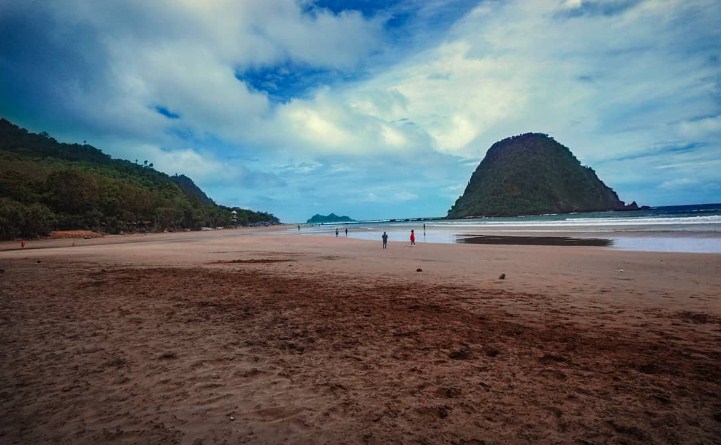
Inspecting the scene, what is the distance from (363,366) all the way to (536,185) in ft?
593

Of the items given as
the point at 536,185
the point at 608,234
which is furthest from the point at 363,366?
the point at 536,185

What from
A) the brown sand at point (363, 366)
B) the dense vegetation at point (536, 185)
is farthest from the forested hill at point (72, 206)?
the dense vegetation at point (536, 185)

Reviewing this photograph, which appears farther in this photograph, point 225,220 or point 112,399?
point 225,220

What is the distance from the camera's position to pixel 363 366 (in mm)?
5301

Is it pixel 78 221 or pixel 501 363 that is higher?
pixel 78 221

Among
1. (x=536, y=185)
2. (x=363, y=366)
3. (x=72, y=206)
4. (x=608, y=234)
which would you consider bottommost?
(x=363, y=366)

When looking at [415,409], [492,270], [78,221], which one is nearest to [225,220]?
[78,221]

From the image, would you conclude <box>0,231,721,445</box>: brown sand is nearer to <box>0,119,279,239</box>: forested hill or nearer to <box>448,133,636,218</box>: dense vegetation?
<box>0,119,279,239</box>: forested hill

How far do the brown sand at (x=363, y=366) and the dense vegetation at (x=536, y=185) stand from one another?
163118 mm

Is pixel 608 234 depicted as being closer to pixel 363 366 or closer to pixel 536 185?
pixel 363 366

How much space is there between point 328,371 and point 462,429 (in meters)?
2.12

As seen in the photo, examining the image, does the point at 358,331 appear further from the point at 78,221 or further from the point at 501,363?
the point at 78,221

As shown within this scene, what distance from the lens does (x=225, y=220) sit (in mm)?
135750

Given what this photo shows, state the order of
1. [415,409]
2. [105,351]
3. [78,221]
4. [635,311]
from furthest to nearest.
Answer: [78,221], [635,311], [105,351], [415,409]
